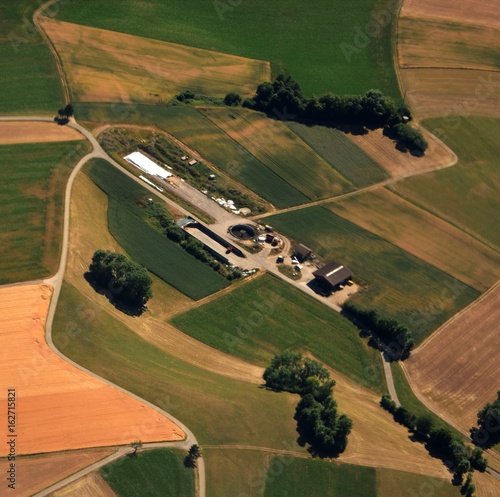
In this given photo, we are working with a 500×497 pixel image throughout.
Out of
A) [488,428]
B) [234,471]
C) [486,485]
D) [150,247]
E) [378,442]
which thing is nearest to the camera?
[234,471]

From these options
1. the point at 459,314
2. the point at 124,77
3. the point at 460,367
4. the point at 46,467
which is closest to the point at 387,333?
the point at 460,367

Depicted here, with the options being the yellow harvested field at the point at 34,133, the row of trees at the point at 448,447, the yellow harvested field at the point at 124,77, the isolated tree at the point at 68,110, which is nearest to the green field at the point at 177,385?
the row of trees at the point at 448,447

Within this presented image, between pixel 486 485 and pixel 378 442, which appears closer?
pixel 486 485

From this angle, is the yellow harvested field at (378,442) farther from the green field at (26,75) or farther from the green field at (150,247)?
the green field at (26,75)

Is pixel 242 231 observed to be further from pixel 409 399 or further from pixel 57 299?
pixel 409 399

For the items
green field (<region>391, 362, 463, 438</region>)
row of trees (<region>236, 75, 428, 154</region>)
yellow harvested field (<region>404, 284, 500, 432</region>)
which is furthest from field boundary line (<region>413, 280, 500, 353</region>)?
row of trees (<region>236, 75, 428, 154</region>)

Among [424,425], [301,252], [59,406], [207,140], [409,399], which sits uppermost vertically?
[207,140]

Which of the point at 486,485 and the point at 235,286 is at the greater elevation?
the point at 235,286
